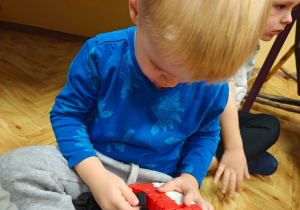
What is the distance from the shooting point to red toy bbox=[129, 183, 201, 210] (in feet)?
1.39

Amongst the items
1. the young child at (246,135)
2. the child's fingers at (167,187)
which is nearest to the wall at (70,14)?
the young child at (246,135)

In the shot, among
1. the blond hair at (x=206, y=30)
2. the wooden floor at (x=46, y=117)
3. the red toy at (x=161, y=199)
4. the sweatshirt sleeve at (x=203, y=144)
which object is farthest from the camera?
the wooden floor at (x=46, y=117)

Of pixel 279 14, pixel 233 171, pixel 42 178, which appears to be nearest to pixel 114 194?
pixel 42 178

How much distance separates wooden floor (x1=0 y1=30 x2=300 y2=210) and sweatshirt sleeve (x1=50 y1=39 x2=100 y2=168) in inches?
11.5

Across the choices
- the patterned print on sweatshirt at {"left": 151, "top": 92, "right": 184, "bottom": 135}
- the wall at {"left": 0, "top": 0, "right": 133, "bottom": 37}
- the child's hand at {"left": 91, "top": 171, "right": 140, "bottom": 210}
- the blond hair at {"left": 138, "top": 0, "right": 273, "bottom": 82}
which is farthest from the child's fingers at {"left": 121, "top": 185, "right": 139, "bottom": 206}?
the wall at {"left": 0, "top": 0, "right": 133, "bottom": 37}

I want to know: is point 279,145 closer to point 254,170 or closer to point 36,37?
point 254,170

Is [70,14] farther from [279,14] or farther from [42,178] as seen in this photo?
[42,178]

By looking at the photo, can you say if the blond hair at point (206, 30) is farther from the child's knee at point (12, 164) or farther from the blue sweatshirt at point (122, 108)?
the child's knee at point (12, 164)

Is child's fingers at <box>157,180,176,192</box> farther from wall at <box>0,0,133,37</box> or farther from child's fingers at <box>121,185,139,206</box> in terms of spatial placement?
wall at <box>0,0,133,37</box>

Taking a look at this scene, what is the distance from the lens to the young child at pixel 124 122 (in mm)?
375

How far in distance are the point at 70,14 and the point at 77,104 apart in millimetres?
1309

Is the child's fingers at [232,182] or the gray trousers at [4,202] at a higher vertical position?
the gray trousers at [4,202]

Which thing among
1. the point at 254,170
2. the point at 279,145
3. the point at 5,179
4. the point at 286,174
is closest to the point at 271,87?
the point at 279,145

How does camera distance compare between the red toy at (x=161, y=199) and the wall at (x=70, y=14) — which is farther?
the wall at (x=70, y=14)
